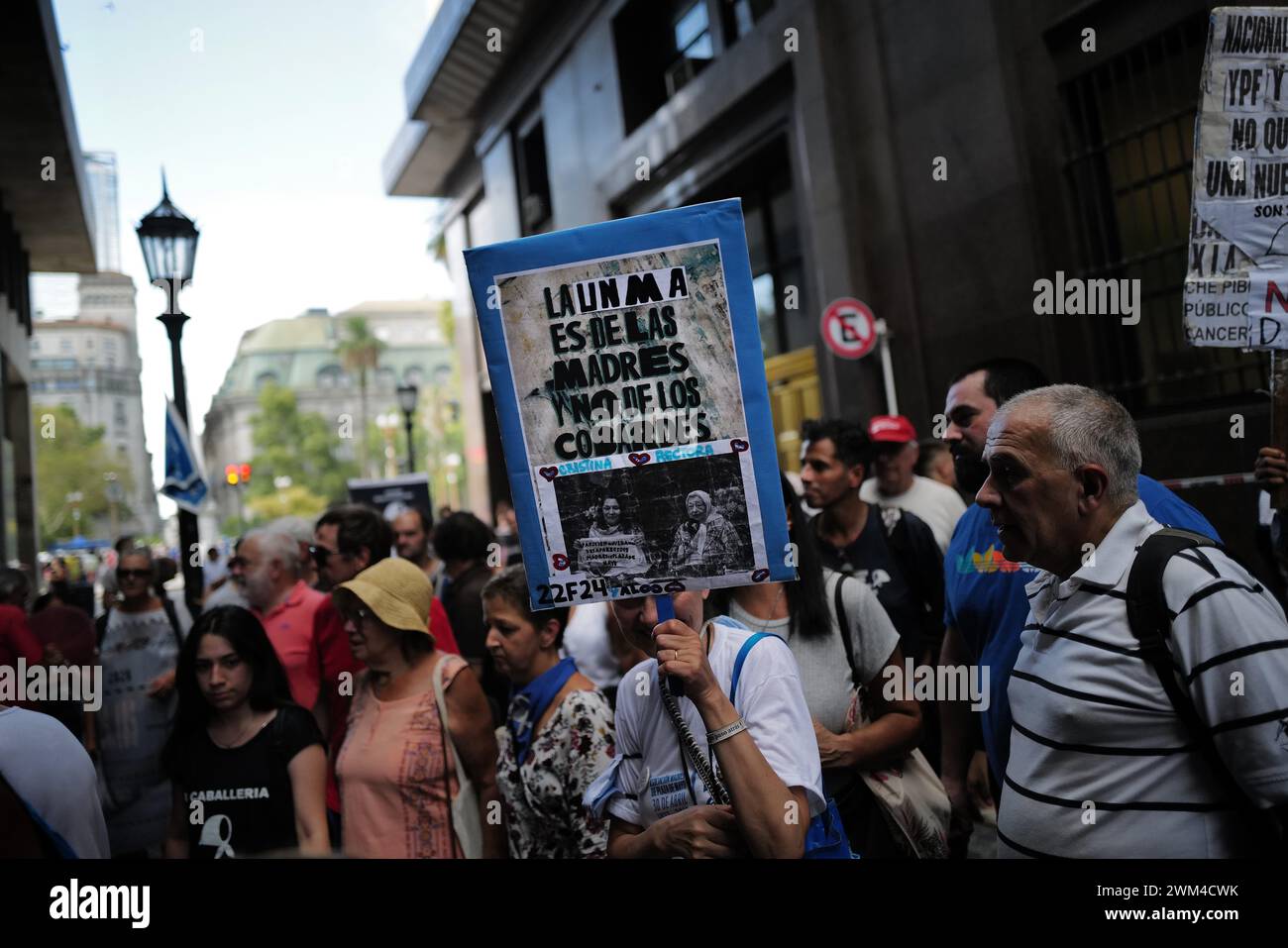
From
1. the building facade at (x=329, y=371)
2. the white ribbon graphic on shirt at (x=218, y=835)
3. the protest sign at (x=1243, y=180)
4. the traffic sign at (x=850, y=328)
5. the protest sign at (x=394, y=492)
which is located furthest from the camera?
the building facade at (x=329, y=371)

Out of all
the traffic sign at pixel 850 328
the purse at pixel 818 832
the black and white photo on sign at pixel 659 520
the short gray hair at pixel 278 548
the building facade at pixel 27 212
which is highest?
the building facade at pixel 27 212

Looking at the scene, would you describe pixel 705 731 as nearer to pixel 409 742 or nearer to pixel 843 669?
pixel 843 669

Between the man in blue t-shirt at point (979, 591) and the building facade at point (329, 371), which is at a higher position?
the building facade at point (329, 371)

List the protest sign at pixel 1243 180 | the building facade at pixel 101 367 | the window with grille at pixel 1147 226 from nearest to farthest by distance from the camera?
the protest sign at pixel 1243 180 < the window with grille at pixel 1147 226 < the building facade at pixel 101 367

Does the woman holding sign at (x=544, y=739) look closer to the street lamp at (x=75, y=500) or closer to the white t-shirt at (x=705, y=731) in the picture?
the white t-shirt at (x=705, y=731)

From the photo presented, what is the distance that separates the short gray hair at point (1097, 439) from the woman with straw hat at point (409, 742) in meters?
2.29

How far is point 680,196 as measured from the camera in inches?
580

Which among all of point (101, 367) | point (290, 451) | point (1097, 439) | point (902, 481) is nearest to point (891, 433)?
point (902, 481)

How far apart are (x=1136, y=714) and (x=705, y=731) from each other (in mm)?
858

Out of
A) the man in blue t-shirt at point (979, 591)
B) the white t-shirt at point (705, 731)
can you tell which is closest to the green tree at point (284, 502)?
the man in blue t-shirt at point (979, 591)

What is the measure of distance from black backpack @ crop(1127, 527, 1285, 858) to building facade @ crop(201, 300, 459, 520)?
7749cm

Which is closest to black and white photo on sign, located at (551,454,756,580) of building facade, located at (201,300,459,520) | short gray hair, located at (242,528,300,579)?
short gray hair, located at (242,528,300,579)

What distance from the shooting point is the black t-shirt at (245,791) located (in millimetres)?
3271
